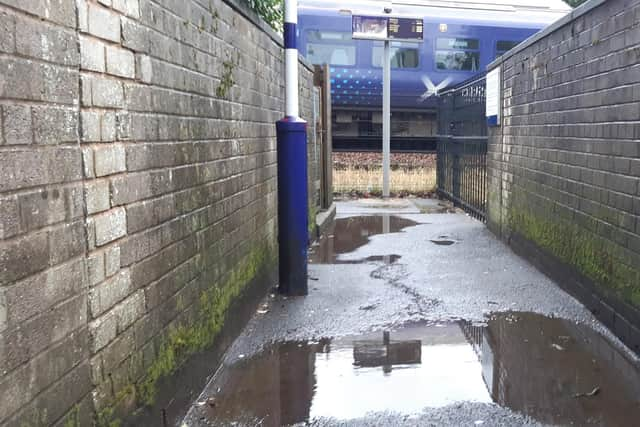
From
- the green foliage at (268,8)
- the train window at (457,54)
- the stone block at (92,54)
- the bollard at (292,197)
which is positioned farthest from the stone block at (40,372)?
the train window at (457,54)

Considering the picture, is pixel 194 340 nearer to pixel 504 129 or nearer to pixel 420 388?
pixel 420 388

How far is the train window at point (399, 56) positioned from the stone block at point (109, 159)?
15.4 m

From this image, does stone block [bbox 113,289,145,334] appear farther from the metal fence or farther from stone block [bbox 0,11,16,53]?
the metal fence

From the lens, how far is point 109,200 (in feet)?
8.25

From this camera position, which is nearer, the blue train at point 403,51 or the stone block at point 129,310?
the stone block at point 129,310

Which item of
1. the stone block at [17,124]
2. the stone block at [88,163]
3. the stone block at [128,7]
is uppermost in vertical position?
the stone block at [128,7]

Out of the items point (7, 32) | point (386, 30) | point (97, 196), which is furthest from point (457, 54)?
point (7, 32)

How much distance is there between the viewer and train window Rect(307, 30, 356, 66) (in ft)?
55.9

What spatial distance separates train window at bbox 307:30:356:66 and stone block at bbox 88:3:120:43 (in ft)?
48.4

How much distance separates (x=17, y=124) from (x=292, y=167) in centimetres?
375

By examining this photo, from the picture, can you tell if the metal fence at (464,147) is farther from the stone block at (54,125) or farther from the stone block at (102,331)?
the stone block at (54,125)

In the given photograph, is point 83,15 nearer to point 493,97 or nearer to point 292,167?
point 292,167

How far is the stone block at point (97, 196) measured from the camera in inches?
91.7

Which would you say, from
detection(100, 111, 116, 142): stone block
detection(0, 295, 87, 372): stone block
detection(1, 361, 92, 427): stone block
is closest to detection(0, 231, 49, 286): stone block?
detection(0, 295, 87, 372): stone block
